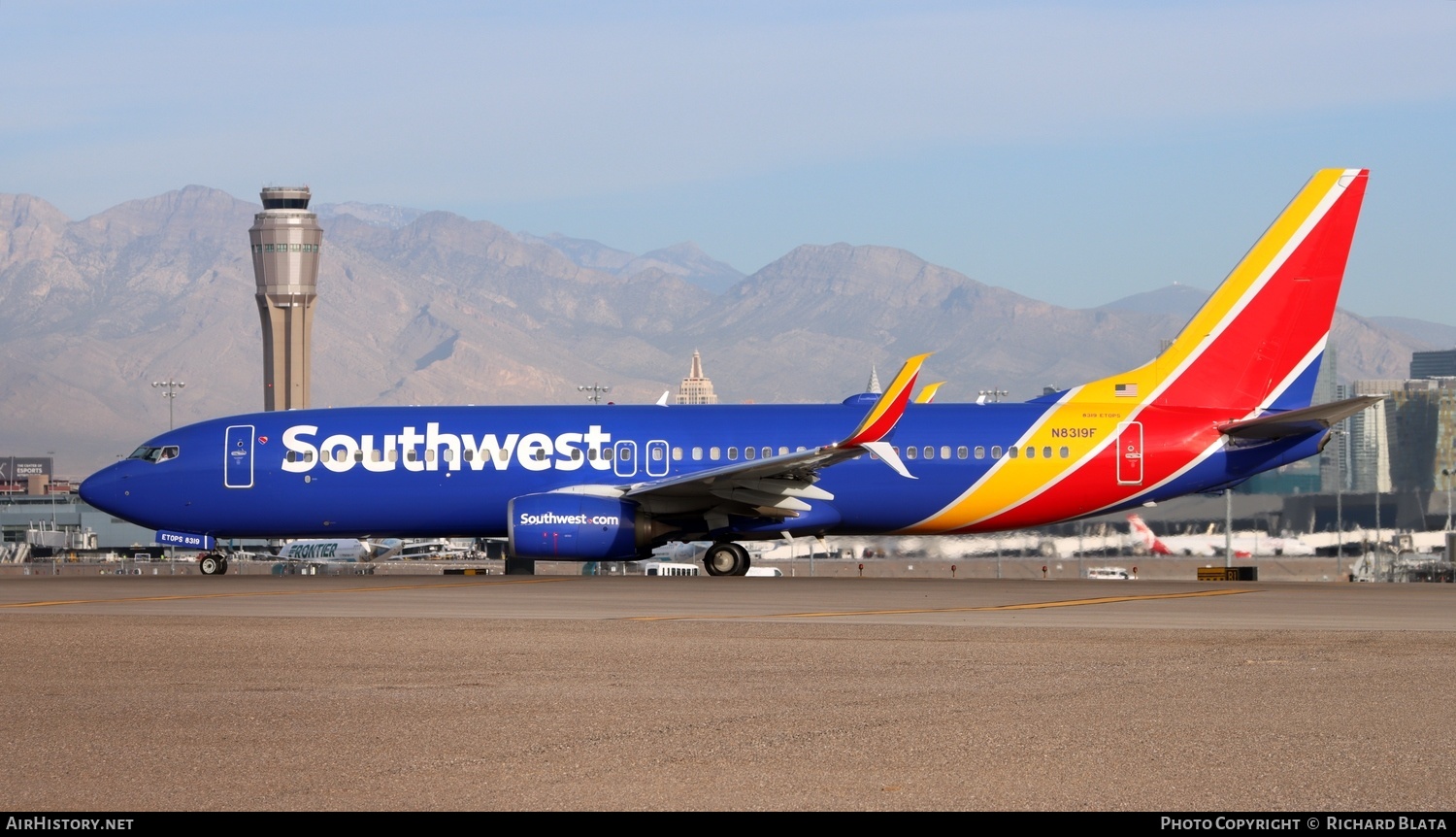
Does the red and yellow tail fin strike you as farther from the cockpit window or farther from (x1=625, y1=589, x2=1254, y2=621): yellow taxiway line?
the cockpit window

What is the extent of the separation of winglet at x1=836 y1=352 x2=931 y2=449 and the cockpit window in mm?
12999

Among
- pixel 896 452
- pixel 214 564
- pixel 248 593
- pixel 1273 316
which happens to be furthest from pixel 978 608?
pixel 214 564

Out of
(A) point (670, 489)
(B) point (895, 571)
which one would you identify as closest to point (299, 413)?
(A) point (670, 489)

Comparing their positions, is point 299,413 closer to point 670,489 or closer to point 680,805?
point 670,489

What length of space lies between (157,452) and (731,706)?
23731 mm

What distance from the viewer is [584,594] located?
86.1 feet

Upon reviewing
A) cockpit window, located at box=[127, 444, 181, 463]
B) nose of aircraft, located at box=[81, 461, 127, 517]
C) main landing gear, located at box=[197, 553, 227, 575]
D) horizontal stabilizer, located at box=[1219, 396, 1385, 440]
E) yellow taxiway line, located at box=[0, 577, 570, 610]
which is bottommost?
yellow taxiway line, located at box=[0, 577, 570, 610]

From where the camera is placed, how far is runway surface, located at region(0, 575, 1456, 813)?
1039 centimetres

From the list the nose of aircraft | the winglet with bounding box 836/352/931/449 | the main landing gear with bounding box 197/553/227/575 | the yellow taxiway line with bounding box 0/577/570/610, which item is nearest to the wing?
the winglet with bounding box 836/352/931/449

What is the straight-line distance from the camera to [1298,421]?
31.5m

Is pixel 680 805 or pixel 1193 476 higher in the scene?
pixel 1193 476

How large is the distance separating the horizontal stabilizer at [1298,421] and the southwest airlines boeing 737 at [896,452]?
0.24 feet

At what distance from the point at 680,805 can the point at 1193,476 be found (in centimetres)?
2468
